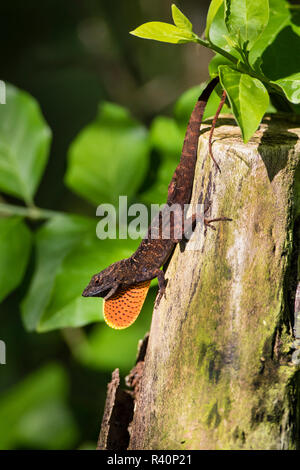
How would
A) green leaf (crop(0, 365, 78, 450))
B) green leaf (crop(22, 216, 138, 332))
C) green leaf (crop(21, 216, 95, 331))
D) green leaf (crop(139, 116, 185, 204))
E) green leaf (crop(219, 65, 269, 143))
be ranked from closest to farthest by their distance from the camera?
green leaf (crop(219, 65, 269, 143)) → green leaf (crop(22, 216, 138, 332)) → green leaf (crop(139, 116, 185, 204)) → green leaf (crop(21, 216, 95, 331)) → green leaf (crop(0, 365, 78, 450))

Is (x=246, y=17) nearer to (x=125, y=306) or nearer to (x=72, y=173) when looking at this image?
(x=125, y=306)

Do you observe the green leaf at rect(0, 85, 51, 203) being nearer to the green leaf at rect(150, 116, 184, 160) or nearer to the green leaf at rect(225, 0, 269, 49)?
the green leaf at rect(150, 116, 184, 160)

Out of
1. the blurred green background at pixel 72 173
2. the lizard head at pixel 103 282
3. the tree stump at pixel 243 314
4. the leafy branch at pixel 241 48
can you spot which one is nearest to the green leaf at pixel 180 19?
the leafy branch at pixel 241 48

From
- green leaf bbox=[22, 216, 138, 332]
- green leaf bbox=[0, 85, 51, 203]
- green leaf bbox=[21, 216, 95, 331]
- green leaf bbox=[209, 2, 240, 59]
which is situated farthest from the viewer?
green leaf bbox=[0, 85, 51, 203]

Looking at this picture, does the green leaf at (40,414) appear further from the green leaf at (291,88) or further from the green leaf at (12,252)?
the green leaf at (291,88)

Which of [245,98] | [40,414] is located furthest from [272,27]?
[40,414]

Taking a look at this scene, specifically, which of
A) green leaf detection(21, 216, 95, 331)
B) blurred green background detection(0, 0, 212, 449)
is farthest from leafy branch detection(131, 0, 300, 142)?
green leaf detection(21, 216, 95, 331)
